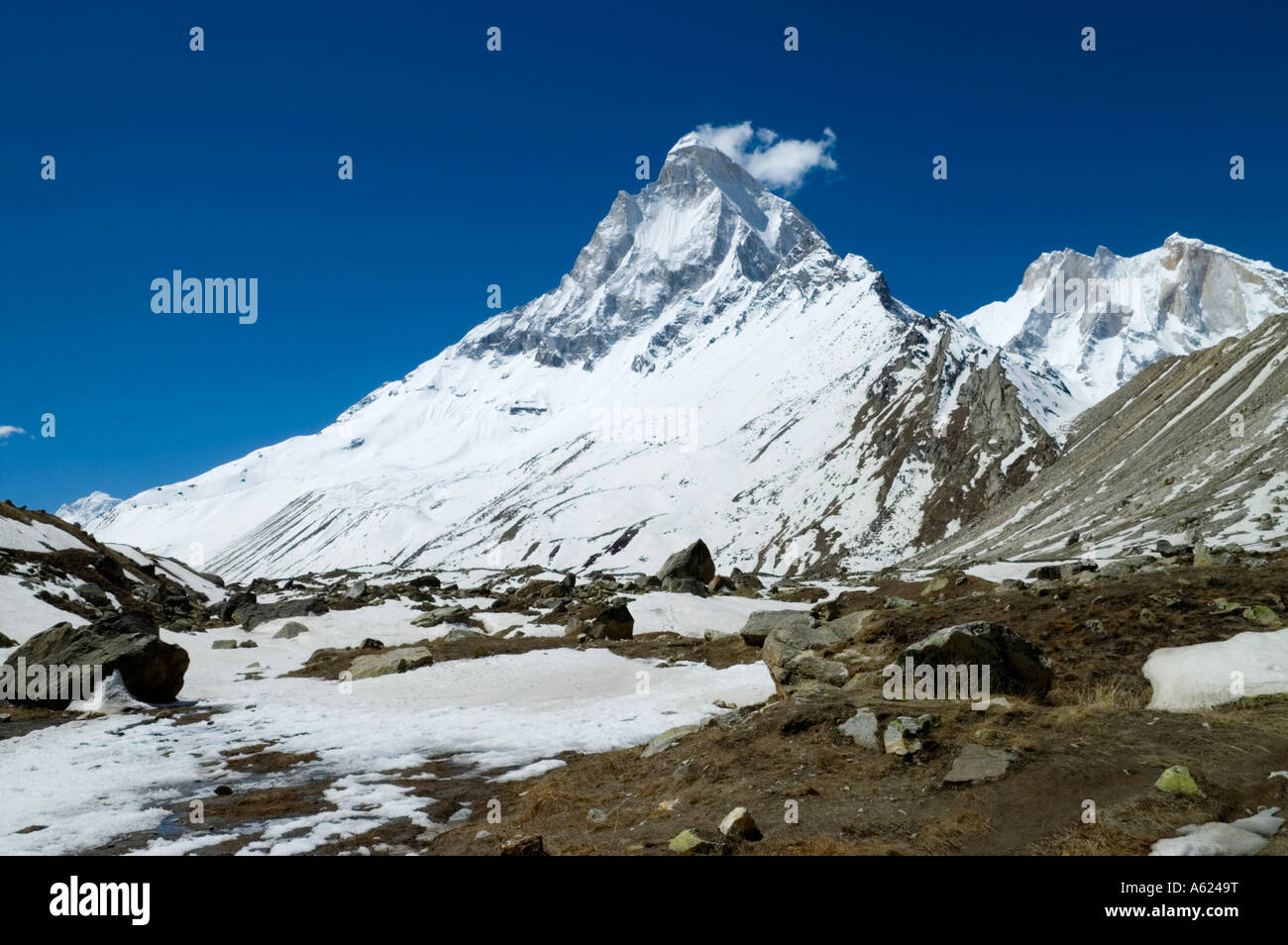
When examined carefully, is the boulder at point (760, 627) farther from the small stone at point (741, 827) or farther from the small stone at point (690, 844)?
the small stone at point (690, 844)

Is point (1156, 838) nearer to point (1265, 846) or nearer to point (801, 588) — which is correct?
point (1265, 846)

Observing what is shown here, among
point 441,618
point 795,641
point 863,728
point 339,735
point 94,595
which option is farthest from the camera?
point 441,618

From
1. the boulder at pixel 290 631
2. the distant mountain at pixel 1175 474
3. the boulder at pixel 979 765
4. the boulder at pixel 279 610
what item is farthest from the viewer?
the distant mountain at pixel 1175 474

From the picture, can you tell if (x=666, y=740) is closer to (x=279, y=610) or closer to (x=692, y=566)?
(x=279, y=610)

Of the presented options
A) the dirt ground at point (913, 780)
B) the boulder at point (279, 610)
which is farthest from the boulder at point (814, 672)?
the boulder at point (279, 610)

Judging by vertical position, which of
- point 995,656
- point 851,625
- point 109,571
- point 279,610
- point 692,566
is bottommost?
point 279,610

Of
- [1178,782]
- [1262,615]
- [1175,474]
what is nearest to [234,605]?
[1178,782]

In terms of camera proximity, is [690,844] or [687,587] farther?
[687,587]
